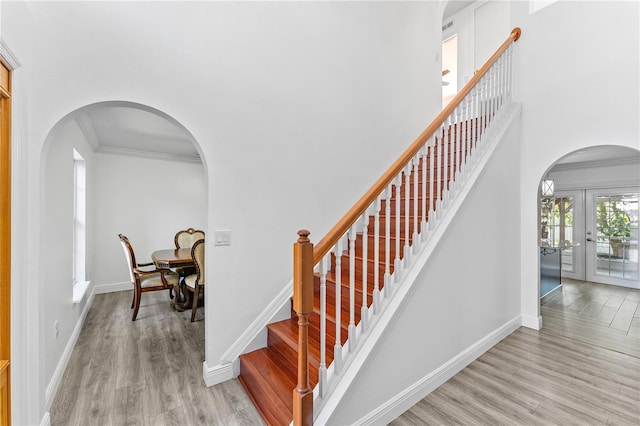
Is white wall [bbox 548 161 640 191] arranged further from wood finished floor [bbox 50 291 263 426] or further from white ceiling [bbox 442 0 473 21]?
wood finished floor [bbox 50 291 263 426]

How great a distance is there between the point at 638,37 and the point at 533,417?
11.2ft

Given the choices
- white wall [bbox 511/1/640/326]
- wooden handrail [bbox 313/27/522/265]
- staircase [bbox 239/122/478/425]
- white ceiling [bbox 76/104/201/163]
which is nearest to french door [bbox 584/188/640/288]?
white wall [bbox 511/1/640/326]

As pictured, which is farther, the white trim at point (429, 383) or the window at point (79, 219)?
the window at point (79, 219)

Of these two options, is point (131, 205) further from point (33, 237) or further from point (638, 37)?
point (638, 37)

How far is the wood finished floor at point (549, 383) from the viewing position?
6.01 ft

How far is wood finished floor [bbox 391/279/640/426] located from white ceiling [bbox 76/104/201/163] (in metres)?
3.29

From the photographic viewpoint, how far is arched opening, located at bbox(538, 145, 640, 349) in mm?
4633

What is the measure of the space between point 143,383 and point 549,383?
123 inches

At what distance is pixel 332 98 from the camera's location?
9.38 ft

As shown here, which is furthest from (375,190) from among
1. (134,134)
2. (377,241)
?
(134,134)

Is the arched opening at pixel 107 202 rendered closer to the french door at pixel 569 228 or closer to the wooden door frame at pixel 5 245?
the wooden door frame at pixel 5 245

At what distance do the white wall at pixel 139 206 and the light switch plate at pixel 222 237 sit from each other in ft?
11.1

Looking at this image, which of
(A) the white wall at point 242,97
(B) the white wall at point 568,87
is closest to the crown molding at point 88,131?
(A) the white wall at point 242,97

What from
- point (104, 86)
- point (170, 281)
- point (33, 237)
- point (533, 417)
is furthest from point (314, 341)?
point (170, 281)
